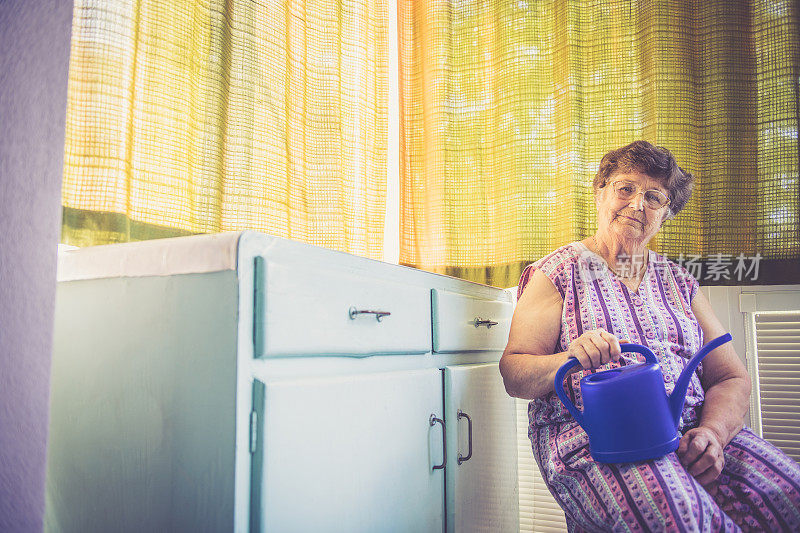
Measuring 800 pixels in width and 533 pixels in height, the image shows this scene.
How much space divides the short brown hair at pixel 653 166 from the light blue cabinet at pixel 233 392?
0.66 m

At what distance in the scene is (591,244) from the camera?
1.36 m

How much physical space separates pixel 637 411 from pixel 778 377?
1025 millimetres

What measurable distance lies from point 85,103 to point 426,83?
115 centimetres

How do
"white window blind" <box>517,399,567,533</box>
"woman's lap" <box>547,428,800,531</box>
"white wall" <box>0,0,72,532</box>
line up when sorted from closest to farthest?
"white wall" <box>0,0,72,532</box>, "woman's lap" <box>547,428,800,531</box>, "white window blind" <box>517,399,567,533</box>

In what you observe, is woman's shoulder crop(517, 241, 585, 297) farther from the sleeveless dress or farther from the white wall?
the white wall

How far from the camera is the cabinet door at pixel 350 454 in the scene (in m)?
0.71

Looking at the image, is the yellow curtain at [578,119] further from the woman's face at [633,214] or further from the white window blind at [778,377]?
the woman's face at [633,214]

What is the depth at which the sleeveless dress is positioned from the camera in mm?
875

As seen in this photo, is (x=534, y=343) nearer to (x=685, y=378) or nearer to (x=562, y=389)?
(x=562, y=389)

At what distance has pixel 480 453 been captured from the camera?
4.51ft

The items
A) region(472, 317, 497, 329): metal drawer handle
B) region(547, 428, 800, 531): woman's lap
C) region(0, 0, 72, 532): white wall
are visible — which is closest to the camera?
region(0, 0, 72, 532): white wall

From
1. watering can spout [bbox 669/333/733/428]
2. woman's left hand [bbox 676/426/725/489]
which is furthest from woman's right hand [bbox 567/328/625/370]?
woman's left hand [bbox 676/426/725/489]

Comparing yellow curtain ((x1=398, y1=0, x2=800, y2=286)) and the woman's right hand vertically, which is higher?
yellow curtain ((x1=398, y1=0, x2=800, y2=286))

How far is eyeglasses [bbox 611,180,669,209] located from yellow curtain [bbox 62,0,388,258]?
0.74 metres
